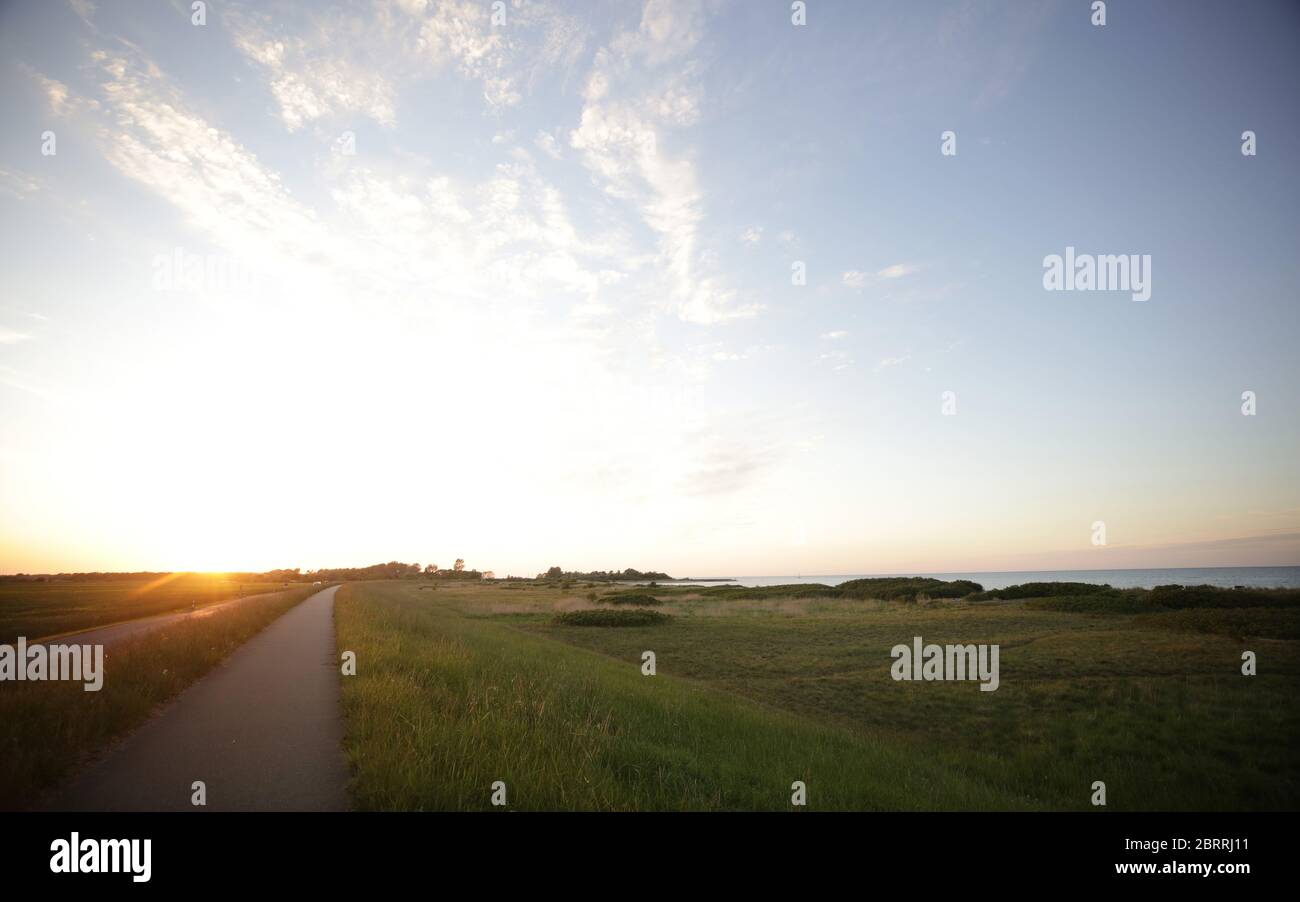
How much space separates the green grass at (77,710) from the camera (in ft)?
19.6

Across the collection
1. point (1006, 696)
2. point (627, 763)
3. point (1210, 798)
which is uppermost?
point (627, 763)

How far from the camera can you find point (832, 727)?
41.1ft

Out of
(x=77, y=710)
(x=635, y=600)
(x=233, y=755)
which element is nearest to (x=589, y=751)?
(x=233, y=755)

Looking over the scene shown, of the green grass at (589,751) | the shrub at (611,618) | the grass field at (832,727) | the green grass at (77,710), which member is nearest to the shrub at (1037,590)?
the grass field at (832,727)

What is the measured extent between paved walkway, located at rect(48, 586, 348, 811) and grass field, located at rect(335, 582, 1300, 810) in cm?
51

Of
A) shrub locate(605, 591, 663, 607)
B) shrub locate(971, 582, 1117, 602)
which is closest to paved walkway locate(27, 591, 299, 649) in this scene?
shrub locate(605, 591, 663, 607)

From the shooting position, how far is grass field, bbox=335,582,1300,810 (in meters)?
6.57

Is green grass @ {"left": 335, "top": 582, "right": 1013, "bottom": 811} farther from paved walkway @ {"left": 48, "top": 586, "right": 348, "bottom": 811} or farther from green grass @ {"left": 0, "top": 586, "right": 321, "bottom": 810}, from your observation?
green grass @ {"left": 0, "top": 586, "right": 321, "bottom": 810}

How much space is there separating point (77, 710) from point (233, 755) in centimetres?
346

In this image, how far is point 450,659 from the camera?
13.2 m
